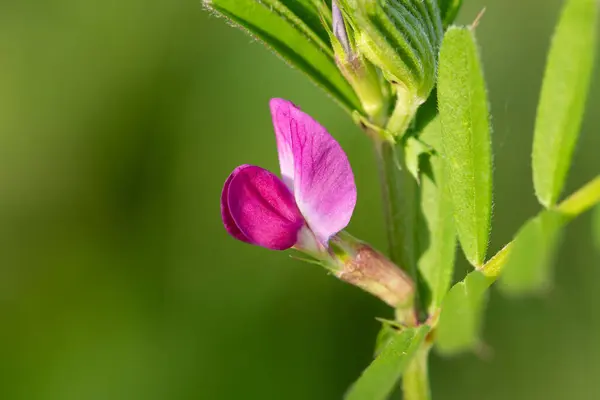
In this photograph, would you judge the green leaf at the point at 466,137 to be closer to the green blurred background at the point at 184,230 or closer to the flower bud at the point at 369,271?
the flower bud at the point at 369,271

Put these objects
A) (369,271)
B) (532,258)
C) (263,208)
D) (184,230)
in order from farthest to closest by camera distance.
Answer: (184,230) → (369,271) → (263,208) → (532,258)

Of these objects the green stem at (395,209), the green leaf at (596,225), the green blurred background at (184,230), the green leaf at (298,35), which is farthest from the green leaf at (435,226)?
the green blurred background at (184,230)

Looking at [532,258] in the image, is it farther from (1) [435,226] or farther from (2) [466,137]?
(1) [435,226]

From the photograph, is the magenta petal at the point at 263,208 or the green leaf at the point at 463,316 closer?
the green leaf at the point at 463,316

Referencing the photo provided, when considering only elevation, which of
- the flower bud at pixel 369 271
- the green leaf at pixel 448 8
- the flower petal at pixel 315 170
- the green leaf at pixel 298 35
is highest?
the green leaf at pixel 298 35

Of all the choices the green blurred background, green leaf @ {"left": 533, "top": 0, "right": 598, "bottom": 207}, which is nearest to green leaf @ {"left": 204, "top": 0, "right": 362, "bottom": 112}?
green leaf @ {"left": 533, "top": 0, "right": 598, "bottom": 207}

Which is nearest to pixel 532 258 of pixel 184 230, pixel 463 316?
pixel 463 316

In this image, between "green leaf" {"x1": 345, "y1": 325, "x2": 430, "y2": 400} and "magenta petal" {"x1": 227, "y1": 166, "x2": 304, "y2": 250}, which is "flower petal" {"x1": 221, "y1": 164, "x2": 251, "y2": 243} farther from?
"green leaf" {"x1": 345, "y1": 325, "x2": 430, "y2": 400}
